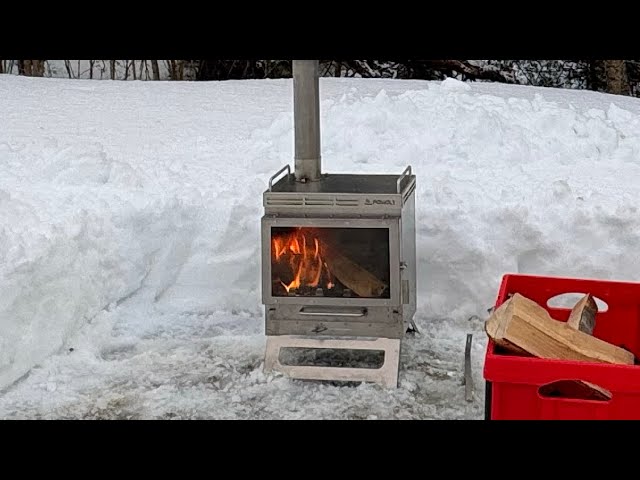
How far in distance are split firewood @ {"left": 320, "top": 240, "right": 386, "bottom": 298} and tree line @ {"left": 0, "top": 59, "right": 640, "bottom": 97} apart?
19.1 ft

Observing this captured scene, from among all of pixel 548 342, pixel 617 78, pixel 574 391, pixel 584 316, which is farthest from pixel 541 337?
pixel 617 78

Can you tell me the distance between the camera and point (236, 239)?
14.7 feet

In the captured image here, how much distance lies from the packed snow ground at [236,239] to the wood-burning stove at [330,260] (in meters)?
0.18

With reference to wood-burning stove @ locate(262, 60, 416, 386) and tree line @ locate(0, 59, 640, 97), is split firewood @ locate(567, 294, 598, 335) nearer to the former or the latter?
wood-burning stove @ locate(262, 60, 416, 386)

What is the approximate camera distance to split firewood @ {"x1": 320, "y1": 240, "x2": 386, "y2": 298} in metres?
3.45

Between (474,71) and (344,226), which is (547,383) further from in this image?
(474,71)

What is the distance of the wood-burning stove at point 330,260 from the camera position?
133 inches

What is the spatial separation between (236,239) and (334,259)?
1.12m

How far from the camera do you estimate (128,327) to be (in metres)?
4.11

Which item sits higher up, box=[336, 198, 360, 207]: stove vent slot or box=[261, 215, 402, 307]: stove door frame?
box=[336, 198, 360, 207]: stove vent slot

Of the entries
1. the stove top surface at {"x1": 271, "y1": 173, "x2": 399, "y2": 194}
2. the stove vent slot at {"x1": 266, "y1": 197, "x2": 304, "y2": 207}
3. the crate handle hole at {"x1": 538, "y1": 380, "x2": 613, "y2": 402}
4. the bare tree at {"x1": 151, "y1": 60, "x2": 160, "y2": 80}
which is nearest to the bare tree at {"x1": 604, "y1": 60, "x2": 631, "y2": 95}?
the bare tree at {"x1": 151, "y1": 60, "x2": 160, "y2": 80}

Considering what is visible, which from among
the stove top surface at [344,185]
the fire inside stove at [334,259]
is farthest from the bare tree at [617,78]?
the fire inside stove at [334,259]

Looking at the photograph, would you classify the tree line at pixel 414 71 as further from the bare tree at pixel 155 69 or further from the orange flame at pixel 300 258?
the orange flame at pixel 300 258

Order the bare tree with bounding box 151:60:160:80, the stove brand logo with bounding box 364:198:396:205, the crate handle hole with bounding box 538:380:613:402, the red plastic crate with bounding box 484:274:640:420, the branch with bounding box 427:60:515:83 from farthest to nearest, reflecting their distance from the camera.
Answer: the bare tree with bounding box 151:60:160:80
the branch with bounding box 427:60:515:83
the stove brand logo with bounding box 364:198:396:205
the crate handle hole with bounding box 538:380:613:402
the red plastic crate with bounding box 484:274:640:420
